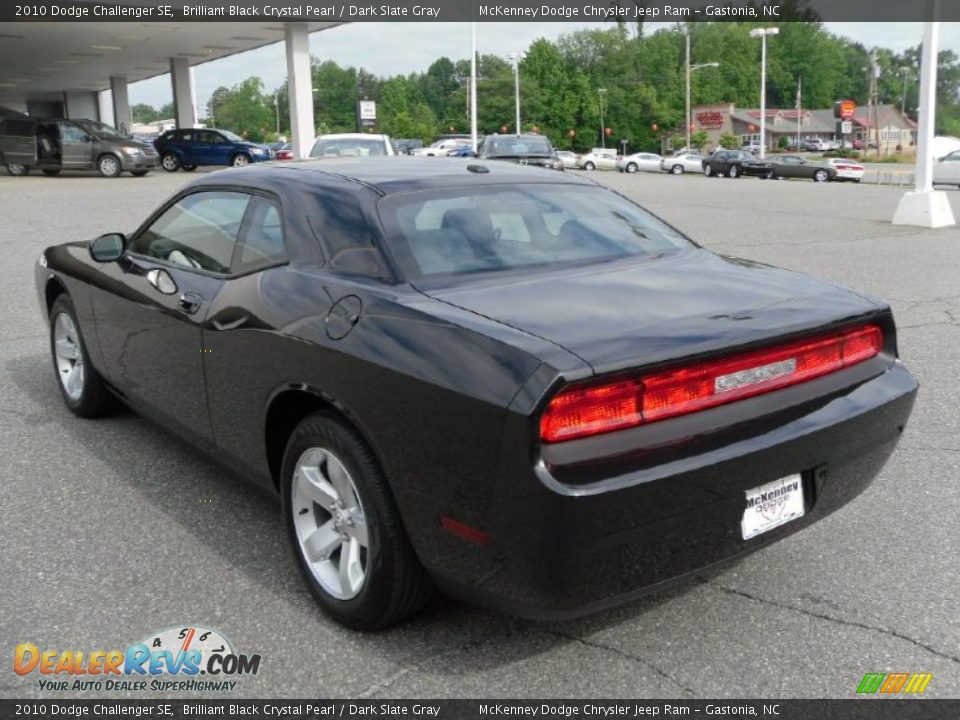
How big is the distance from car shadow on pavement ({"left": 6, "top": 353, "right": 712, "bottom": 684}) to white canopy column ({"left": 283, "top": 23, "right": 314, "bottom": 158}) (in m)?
28.0

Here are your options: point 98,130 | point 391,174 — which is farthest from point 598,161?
point 391,174

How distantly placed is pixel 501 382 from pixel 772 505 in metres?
0.95

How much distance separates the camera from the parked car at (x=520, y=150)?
80.0 ft

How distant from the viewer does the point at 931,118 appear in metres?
15.2

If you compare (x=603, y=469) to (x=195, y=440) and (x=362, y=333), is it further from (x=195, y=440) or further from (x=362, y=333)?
Result: (x=195, y=440)

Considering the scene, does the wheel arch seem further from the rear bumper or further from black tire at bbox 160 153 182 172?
black tire at bbox 160 153 182 172

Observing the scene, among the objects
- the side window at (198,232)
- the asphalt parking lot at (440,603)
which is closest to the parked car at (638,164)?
the asphalt parking lot at (440,603)

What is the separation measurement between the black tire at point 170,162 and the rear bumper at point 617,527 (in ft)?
117

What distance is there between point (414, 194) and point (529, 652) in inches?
66.2

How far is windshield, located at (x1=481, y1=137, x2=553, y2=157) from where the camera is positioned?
80.4 feet

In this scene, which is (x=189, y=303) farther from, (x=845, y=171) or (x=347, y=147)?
(x=845, y=171)

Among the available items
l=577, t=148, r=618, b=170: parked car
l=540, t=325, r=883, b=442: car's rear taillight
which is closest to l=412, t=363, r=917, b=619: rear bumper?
l=540, t=325, r=883, b=442: car's rear taillight

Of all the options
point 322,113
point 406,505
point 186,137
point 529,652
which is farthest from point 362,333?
point 322,113

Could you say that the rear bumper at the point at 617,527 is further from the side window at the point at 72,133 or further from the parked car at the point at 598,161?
the parked car at the point at 598,161
